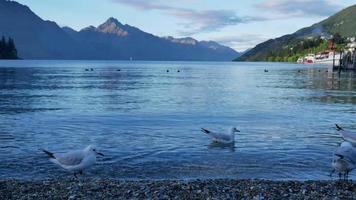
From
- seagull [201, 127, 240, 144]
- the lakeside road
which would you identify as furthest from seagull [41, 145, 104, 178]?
seagull [201, 127, 240, 144]

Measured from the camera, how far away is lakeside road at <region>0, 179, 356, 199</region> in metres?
13.1

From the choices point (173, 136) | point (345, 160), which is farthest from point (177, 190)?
point (173, 136)

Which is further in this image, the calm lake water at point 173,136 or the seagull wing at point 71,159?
the calm lake water at point 173,136

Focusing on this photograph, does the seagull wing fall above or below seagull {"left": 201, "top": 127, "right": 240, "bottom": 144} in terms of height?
above

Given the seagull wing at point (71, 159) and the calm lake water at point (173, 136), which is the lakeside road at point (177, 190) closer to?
the seagull wing at point (71, 159)

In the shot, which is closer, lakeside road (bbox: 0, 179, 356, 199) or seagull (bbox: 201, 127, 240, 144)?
lakeside road (bbox: 0, 179, 356, 199)

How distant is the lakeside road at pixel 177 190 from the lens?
13.1m

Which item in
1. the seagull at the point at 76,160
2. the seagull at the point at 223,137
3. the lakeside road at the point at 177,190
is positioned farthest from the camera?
the seagull at the point at 223,137

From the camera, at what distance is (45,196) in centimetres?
1301

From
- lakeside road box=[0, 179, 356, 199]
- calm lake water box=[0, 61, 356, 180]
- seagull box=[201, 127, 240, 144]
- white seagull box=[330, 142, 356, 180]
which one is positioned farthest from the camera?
seagull box=[201, 127, 240, 144]

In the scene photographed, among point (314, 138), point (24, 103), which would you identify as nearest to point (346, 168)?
point (314, 138)

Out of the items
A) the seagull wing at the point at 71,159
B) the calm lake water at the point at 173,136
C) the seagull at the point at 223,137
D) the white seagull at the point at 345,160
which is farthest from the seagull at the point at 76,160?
the seagull at the point at 223,137

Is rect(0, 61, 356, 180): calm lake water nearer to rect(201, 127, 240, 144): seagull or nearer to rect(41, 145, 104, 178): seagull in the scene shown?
rect(201, 127, 240, 144): seagull

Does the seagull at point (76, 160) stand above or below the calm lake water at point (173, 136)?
above
